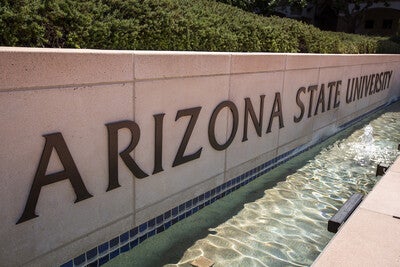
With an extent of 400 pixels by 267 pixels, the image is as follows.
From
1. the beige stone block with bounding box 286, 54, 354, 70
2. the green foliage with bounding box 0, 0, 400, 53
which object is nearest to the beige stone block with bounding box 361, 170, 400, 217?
the beige stone block with bounding box 286, 54, 354, 70

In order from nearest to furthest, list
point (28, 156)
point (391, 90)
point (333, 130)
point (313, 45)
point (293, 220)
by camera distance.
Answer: point (28, 156)
point (293, 220)
point (313, 45)
point (333, 130)
point (391, 90)

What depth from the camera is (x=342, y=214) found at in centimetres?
364

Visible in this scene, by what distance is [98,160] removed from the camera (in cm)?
302

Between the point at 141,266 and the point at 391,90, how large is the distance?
1192 cm

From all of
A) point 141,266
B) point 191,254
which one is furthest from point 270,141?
point 141,266

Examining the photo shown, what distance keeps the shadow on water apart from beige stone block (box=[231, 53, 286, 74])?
1515 millimetres

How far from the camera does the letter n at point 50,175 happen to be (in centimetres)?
257

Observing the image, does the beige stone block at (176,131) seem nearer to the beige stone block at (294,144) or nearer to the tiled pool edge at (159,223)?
the tiled pool edge at (159,223)

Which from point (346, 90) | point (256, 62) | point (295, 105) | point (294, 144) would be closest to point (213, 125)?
point (256, 62)

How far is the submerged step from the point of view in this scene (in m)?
3.48

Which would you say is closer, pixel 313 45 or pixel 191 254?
pixel 191 254

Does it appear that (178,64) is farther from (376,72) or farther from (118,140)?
(376,72)

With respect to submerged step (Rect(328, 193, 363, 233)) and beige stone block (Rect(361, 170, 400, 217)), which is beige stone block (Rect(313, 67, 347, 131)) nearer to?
beige stone block (Rect(361, 170, 400, 217))

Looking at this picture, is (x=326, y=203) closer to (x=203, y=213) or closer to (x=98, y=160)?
(x=203, y=213)
